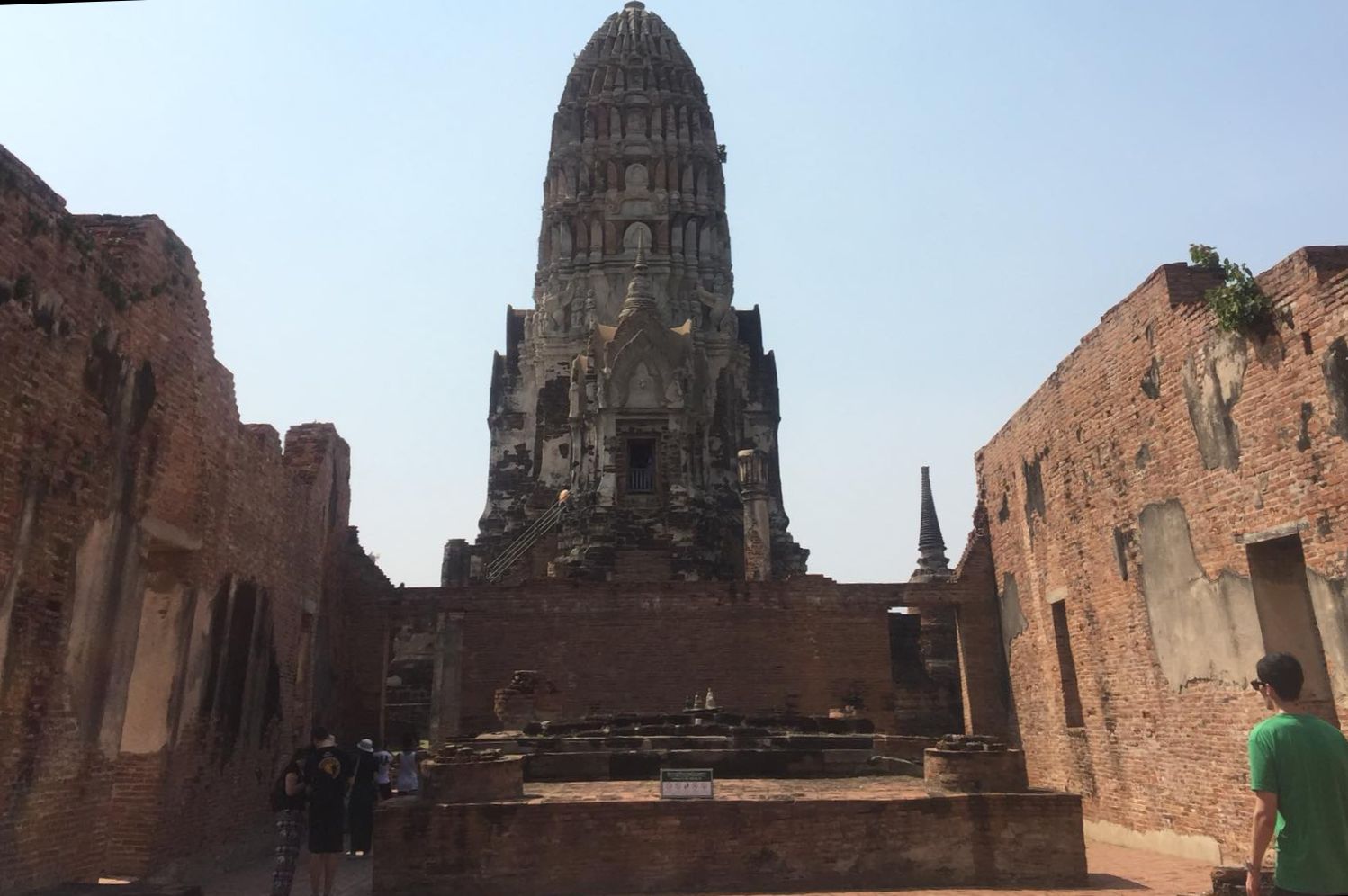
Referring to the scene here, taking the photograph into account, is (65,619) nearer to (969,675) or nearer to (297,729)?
(297,729)

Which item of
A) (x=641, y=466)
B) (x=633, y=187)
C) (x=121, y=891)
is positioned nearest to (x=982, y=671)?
(x=641, y=466)

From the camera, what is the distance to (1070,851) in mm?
8602

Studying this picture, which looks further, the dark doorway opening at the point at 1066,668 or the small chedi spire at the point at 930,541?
the small chedi spire at the point at 930,541

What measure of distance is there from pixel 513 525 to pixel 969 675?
16.7m

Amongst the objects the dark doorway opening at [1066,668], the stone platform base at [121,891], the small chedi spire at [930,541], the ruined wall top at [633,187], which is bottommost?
the stone platform base at [121,891]

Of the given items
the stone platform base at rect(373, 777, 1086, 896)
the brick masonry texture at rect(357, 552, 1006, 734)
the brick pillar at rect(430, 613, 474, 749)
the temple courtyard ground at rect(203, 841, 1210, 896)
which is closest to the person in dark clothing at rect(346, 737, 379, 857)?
the temple courtyard ground at rect(203, 841, 1210, 896)

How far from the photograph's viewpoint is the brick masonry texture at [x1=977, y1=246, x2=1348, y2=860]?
840 centimetres

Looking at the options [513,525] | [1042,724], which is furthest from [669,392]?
[1042,724]

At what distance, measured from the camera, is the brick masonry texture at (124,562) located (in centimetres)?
718

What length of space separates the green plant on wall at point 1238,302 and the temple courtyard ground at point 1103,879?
4.73 meters

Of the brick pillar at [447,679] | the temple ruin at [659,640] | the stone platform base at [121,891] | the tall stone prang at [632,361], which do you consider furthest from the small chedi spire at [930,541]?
the stone platform base at [121,891]

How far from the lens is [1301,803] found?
12.6 feet

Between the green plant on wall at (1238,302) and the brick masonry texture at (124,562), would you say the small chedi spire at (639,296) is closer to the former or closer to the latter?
the brick masonry texture at (124,562)

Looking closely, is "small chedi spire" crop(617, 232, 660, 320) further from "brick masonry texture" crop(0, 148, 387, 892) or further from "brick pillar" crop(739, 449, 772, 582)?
"brick masonry texture" crop(0, 148, 387, 892)
